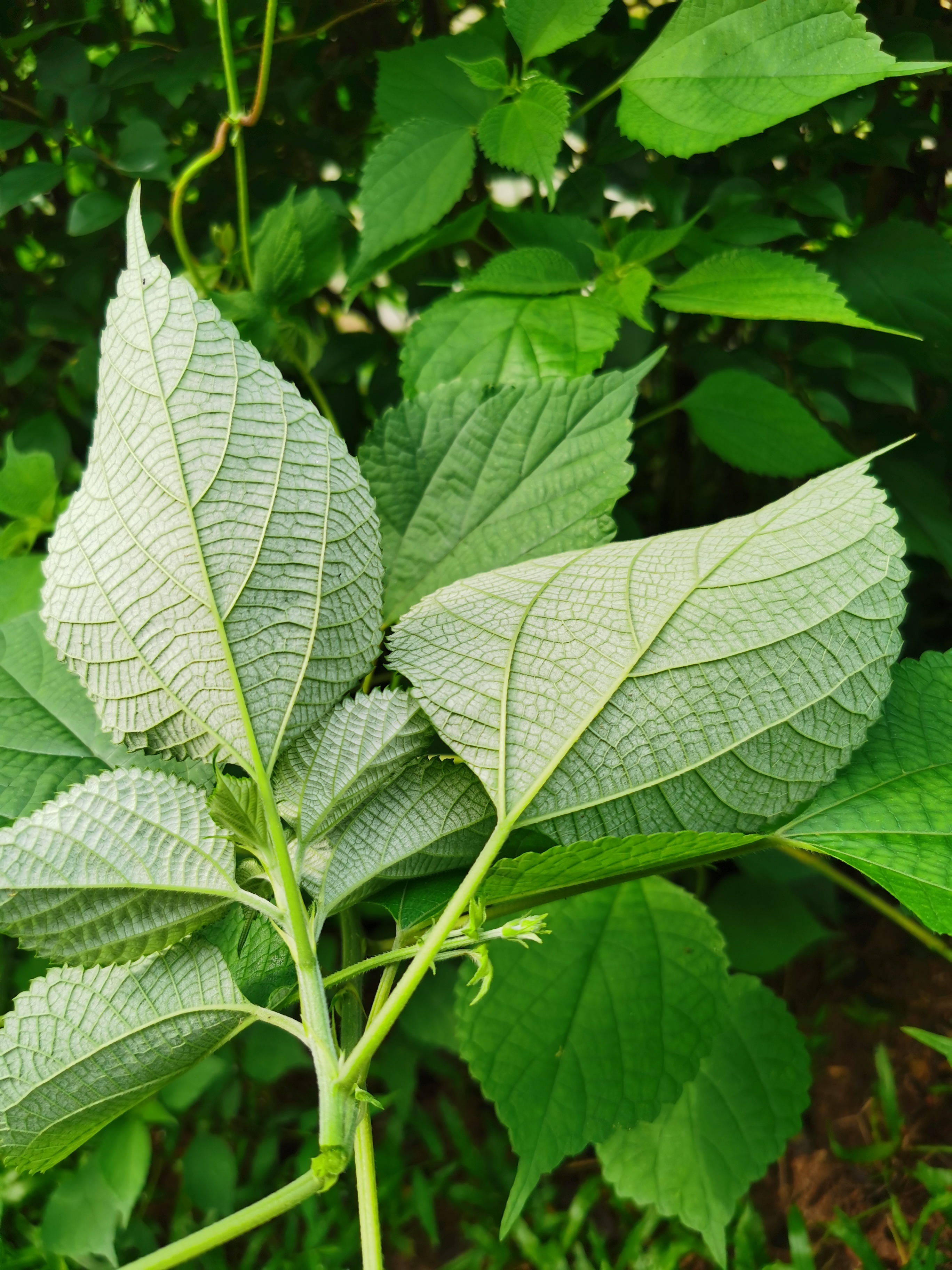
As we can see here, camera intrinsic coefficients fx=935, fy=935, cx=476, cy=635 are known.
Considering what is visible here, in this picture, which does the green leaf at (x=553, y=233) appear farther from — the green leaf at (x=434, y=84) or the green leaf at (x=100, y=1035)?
the green leaf at (x=100, y=1035)

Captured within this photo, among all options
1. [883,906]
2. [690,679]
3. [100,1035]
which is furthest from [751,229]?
[100,1035]

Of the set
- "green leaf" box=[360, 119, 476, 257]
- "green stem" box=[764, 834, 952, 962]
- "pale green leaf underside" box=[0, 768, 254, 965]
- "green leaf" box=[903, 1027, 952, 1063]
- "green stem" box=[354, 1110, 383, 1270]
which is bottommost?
"green leaf" box=[903, 1027, 952, 1063]

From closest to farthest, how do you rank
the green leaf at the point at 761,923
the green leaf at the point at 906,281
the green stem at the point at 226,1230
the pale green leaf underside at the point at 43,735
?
the green stem at the point at 226,1230
the pale green leaf underside at the point at 43,735
the green leaf at the point at 906,281
the green leaf at the point at 761,923

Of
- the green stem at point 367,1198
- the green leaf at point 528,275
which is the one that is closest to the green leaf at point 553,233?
the green leaf at point 528,275

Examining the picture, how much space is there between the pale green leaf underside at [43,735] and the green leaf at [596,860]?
0.15 meters

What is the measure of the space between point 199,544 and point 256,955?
18 cm

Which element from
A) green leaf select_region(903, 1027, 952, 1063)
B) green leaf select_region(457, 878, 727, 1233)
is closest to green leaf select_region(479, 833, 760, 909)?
green leaf select_region(457, 878, 727, 1233)

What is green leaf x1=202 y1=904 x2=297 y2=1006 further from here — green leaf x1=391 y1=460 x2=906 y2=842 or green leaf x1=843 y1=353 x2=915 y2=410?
green leaf x1=843 y1=353 x2=915 y2=410

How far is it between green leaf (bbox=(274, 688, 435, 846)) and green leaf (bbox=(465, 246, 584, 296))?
274 mm

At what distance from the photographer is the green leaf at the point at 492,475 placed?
0.48m

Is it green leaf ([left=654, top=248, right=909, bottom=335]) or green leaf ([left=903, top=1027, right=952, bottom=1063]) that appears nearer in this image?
green leaf ([left=654, top=248, right=909, bottom=335])

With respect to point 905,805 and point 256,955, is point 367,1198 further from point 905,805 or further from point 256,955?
point 905,805

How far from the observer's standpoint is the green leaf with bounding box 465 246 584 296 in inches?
21.7

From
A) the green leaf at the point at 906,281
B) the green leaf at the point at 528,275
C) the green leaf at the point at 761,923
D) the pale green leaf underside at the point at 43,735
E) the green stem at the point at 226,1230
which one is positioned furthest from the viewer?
the green leaf at the point at 761,923
